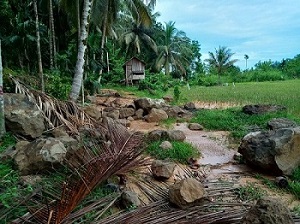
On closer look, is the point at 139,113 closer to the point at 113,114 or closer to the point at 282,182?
the point at 113,114

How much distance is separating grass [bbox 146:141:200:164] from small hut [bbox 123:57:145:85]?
16.7m

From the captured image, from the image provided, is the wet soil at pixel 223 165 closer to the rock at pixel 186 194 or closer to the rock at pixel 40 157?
the rock at pixel 186 194

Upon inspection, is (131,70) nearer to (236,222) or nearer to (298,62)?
(236,222)

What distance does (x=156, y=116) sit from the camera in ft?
29.5

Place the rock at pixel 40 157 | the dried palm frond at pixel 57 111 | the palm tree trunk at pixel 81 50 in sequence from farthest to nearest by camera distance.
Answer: the palm tree trunk at pixel 81 50, the dried palm frond at pixel 57 111, the rock at pixel 40 157

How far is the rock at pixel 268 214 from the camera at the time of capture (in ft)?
6.52

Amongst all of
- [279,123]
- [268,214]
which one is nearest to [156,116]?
[279,123]

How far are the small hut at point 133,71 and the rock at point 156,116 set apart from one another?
513 inches

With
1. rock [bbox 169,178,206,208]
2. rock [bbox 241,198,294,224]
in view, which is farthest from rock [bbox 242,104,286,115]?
rock [bbox 241,198,294,224]

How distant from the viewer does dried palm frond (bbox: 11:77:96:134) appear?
18.7 feet

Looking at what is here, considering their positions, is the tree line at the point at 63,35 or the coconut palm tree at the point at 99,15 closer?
the coconut palm tree at the point at 99,15

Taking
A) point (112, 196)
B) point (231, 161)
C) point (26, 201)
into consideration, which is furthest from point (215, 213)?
point (231, 161)

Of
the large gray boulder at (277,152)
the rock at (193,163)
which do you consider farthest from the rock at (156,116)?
the large gray boulder at (277,152)

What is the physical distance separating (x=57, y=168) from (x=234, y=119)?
6.15m
